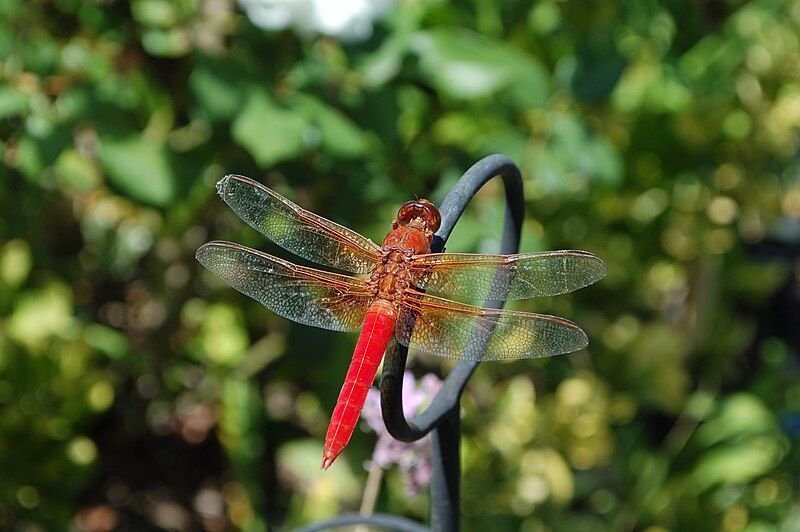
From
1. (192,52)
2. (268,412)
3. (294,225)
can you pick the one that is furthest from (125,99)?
(268,412)

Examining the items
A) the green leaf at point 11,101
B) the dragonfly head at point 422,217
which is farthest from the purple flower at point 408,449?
the green leaf at point 11,101

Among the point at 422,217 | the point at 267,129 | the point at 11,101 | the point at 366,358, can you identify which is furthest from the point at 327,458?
the point at 11,101

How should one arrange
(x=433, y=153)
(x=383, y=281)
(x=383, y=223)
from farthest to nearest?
(x=433, y=153) → (x=383, y=223) → (x=383, y=281)

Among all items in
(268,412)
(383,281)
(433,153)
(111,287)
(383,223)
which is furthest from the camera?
(111,287)

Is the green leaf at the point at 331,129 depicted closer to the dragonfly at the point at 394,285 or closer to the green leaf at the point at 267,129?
the green leaf at the point at 267,129

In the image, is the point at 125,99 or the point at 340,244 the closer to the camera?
the point at 340,244

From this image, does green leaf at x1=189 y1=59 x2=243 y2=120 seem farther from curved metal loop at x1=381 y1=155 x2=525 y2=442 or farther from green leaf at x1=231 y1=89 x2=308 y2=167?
curved metal loop at x1=381 y1=155 x2=525 y2=442

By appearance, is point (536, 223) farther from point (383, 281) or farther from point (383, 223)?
point (383, 281)
